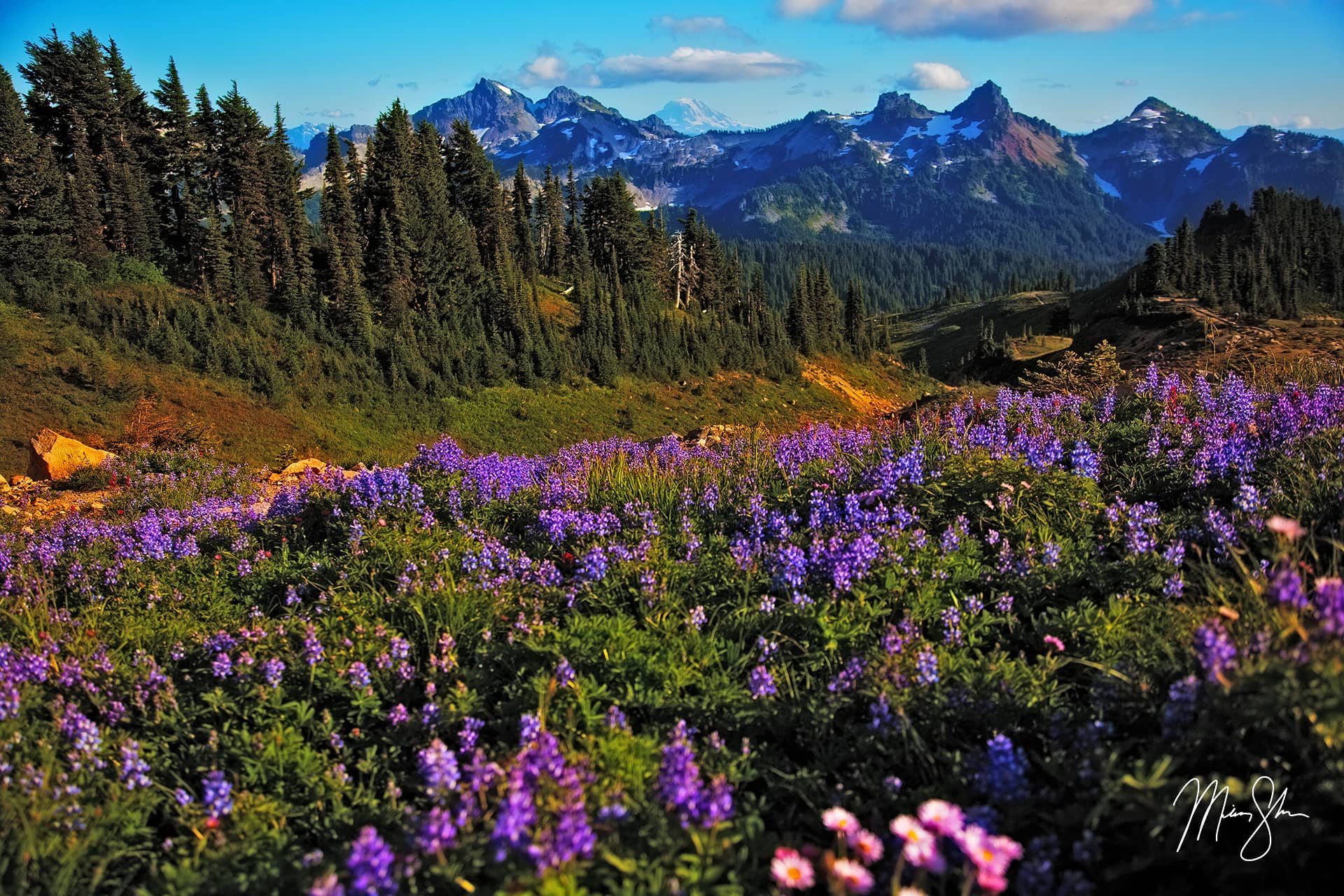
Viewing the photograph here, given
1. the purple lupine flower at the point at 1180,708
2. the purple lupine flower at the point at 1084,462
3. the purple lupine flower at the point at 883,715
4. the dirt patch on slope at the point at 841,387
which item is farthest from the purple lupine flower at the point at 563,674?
the dirt patch on slope at the point at 841,387

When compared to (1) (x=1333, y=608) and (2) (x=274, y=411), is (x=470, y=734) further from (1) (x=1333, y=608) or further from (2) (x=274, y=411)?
(2) (x=274, y=411)

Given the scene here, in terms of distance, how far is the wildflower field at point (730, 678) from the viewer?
2.94 m

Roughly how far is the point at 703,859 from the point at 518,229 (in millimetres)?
80321

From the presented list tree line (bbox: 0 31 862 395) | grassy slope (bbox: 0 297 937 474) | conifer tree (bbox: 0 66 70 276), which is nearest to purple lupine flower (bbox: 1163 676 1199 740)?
grassy slope (bbox: 0 297 937 474)

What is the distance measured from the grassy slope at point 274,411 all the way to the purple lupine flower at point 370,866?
21.5m

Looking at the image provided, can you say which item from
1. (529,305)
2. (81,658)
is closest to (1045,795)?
(81,658)

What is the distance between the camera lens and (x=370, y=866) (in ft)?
9.07

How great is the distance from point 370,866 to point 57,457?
86.6 ft

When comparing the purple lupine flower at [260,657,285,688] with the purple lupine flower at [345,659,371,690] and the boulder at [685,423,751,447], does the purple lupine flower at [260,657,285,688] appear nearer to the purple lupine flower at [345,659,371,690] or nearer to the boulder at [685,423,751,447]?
the purple lupine flower at [345,659,371,690]

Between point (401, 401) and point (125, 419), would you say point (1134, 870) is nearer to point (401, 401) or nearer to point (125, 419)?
point (125, 419)

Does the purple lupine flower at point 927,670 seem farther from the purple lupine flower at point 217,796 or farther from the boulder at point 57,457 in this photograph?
the boulder at point 57,457

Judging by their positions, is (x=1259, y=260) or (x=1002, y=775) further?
(x=1259, y=260)

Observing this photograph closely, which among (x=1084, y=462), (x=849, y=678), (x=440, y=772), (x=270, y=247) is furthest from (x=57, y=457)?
(x=270, y=247)
